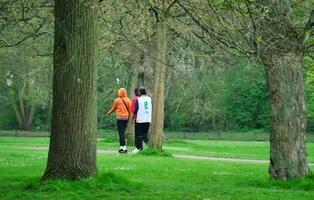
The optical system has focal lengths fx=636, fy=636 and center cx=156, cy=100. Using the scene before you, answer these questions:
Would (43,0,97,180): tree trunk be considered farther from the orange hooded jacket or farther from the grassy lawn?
the grassy lawn

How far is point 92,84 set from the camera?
34.0 ft

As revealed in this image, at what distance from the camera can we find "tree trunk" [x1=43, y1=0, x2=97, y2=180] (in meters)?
10.1

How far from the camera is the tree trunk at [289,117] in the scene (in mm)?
11102

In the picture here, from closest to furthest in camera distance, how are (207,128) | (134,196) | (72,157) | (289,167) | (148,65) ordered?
(134,196) → (72,157) → (289,167) → (148,65) → (207,128)

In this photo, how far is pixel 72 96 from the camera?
10156 millimetres

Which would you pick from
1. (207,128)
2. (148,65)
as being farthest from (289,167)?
(207,128)

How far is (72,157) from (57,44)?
184cm

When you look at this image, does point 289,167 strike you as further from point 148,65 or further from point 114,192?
point 148,65

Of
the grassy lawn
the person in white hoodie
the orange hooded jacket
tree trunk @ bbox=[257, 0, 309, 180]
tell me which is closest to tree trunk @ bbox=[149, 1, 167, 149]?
the person in white hoodie

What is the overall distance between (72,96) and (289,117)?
12.5ft

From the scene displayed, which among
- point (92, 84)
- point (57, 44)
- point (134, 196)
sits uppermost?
point (57, 44)

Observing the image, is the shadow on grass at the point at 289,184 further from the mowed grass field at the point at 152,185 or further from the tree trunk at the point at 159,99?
the tree trunk at the point at 159,99

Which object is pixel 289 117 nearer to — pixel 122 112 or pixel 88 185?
pixel 88 185

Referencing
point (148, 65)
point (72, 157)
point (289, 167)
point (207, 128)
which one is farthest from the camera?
point (207, 128)
